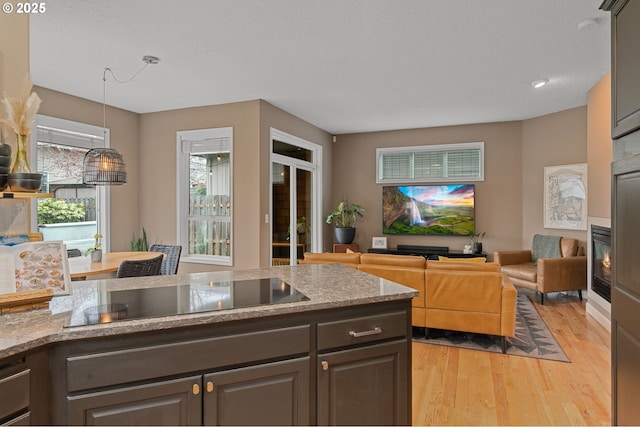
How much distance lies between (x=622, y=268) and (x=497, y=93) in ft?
12.3

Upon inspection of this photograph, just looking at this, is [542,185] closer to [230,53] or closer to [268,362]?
[230,53]

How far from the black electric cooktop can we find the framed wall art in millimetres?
5336

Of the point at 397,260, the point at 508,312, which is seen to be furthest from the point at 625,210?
the point at 397,260

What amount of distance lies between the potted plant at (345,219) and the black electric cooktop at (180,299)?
5.15 metres

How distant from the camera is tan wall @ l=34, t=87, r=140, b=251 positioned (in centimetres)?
498

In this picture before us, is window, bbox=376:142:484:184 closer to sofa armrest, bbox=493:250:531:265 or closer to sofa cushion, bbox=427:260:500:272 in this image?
sofa armrest, bbox=493:250:531:265

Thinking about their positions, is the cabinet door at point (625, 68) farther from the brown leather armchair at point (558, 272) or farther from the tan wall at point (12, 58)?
the brown leather armchair at point (558, 272)

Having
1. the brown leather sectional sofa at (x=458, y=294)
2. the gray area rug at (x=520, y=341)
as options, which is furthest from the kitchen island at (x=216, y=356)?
the gray area rug at (x=520, y=341)

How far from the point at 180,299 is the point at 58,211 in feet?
13.5

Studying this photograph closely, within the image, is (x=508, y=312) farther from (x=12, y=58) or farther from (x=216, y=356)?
(x=12, y=58)

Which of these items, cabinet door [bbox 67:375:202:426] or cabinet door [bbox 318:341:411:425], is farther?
cabinet door [bbox 318:341:411:425]

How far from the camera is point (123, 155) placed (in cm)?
554

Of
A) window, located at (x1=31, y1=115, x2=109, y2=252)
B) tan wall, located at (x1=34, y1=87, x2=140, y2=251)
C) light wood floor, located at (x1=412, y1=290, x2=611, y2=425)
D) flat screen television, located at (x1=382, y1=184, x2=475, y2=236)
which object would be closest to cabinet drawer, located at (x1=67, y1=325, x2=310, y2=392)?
light wood floor, located at (x1=412, y1=290, x2=611, y2=425)

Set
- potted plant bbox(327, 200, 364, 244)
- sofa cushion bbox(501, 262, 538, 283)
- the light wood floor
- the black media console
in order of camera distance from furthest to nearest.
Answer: potted plant bbox(327, 200, 364, 244)
the black media console
sofa cushion bbox(501, 262, 538, 283)
the light wood floor
